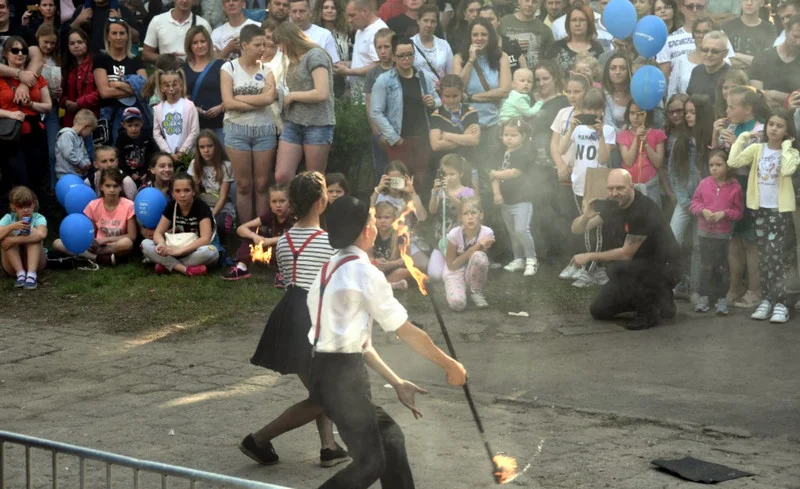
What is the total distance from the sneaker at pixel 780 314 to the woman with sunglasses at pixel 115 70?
665 cm

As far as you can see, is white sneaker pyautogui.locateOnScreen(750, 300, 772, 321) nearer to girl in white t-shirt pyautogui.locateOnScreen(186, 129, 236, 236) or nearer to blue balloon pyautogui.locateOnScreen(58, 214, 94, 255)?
girl in white t-shirt pyautogui.locateOnScreen(186, 129, 236, 236)

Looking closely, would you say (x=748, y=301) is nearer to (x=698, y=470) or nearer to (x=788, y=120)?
(x=788, y=120)

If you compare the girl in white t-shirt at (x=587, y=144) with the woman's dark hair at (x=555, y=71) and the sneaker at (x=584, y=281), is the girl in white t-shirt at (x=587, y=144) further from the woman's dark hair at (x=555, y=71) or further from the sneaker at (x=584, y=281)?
the woman's dark hair at (x=555, y=71)

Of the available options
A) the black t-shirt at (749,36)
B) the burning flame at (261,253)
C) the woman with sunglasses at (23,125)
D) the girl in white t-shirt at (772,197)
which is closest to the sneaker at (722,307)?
the girl in white t-shirt at (772,197)

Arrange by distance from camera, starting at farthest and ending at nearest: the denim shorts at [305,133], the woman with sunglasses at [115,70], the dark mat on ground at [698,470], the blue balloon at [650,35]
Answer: the woman with sunglasses at [115,70]
the denim shorts at [305,133]
the blue balloon at [650,35]
the dark mat on ground at [698,470]

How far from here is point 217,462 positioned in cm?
675

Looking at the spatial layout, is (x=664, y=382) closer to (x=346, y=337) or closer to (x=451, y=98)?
(x=346, y=337)

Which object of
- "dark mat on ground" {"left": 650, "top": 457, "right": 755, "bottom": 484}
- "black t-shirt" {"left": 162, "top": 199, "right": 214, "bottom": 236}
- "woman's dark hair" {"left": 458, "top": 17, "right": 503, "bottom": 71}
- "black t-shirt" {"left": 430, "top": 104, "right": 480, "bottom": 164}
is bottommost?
"dark mat on ground" {"left": 650, "top": 457, "right": 755, "bottom": 484}

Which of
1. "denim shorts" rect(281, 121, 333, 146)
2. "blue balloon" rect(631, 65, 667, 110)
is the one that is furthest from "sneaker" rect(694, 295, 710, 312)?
"denim shorts" rect(281, 121, 333, 146)

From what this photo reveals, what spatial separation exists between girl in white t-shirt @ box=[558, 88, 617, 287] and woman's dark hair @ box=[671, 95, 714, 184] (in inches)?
25.4

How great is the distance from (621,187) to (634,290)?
2.61 feet

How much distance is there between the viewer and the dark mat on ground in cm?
630

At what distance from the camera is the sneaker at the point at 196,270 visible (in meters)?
11.4

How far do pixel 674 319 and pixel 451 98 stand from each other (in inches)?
121
